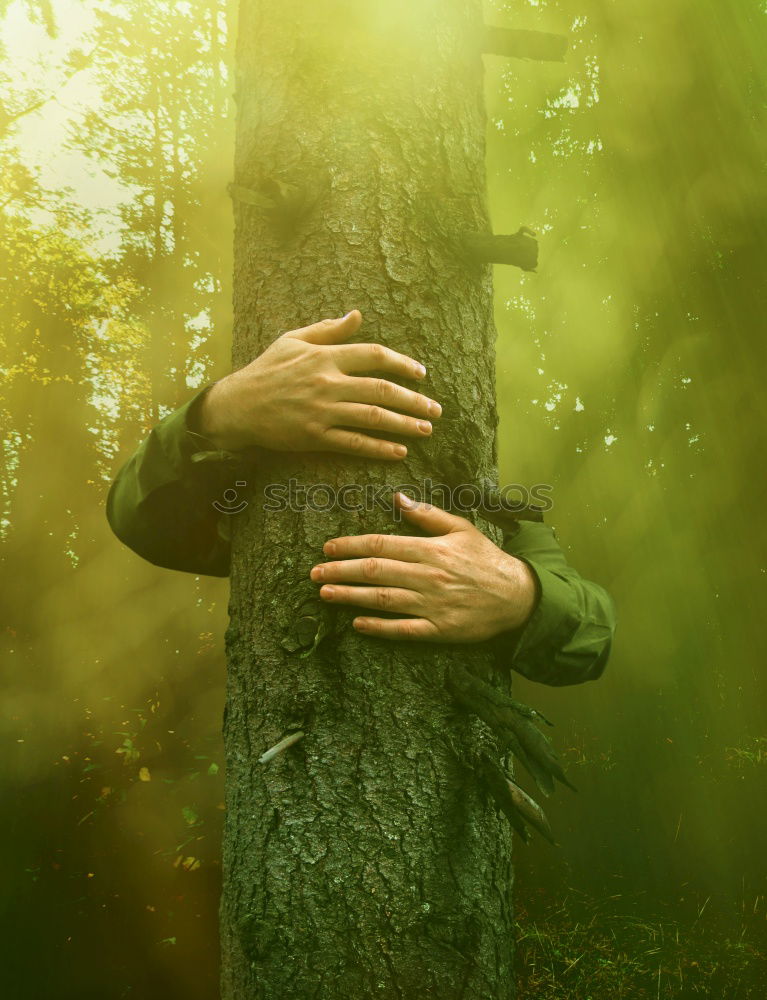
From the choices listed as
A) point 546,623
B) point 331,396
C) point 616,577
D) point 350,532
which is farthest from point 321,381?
point 616,577

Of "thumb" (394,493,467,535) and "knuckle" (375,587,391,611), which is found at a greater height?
"thumb" (394,493,467,535)

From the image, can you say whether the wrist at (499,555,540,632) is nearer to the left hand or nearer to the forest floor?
the left hand

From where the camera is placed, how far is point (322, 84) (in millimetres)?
1537

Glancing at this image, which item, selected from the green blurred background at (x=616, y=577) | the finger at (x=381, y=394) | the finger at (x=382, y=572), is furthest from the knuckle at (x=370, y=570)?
the green blurred background at (x=616, y=577)

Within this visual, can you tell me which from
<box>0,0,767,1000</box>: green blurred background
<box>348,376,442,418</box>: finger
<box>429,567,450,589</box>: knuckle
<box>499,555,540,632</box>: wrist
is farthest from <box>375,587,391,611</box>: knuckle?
<box>0,0,767,1000</box>: green blurred background

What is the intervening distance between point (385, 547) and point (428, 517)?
0.44 feet

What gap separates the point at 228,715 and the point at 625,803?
6.22 m

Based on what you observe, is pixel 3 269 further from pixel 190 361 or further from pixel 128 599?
pixel 128 599

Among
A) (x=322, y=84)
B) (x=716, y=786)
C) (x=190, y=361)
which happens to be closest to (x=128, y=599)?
(x=190, y=361)

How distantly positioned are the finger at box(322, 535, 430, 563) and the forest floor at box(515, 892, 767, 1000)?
517cm

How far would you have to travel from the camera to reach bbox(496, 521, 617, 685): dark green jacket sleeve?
55.8 inches

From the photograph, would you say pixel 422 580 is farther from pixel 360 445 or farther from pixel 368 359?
pixel 368 359

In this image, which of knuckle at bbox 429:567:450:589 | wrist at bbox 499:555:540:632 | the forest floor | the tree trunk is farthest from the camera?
the forest floor

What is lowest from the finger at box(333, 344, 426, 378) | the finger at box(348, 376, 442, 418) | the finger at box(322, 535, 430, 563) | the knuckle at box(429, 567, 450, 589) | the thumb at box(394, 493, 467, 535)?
the knuckle at box(429, 567, 450, 589)
